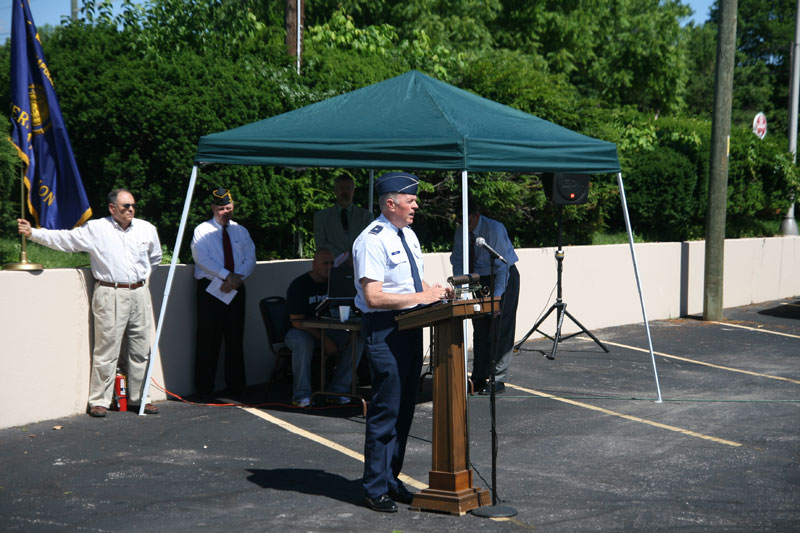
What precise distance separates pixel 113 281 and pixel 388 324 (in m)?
3.46

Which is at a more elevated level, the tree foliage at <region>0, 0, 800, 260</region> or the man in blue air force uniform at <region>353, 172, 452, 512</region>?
the tree foliage at <region>0, 0, 800, 260</region>

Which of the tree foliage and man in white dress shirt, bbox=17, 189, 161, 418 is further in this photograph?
the tree foliage

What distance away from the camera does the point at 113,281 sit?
319 inches

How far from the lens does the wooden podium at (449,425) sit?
550 centimetres

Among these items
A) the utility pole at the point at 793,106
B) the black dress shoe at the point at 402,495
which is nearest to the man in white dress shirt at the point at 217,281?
the black dress shoe at the point at 402,495

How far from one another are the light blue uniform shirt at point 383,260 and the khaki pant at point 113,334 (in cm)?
322

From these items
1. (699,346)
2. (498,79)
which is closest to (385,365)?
(699,346)

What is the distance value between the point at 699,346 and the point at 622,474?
6.70m

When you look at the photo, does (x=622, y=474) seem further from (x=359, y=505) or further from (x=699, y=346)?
(x=699, y=346)

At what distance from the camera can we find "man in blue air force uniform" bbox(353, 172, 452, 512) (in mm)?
5492

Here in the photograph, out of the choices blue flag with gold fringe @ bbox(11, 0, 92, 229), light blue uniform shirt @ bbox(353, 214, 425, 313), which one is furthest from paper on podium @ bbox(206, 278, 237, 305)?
light blue uniform shirt @ bbox(353, 214, 425, 313)

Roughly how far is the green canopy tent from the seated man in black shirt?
3.73 ft

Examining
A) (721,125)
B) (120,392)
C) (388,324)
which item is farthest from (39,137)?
(721,125)

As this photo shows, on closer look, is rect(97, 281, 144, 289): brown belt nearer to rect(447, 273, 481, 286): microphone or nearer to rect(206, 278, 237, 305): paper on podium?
rect(206, 278, 237, 305): paper on podium
